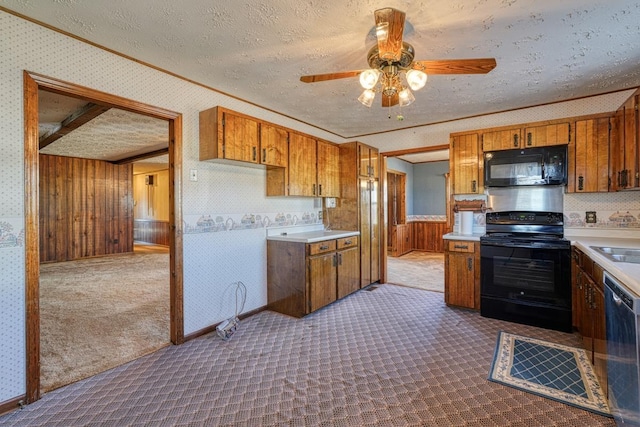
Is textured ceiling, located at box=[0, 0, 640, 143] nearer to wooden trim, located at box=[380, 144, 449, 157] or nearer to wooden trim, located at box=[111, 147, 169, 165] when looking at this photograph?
wooden trim, located at box=[380, 144, 449, 157]

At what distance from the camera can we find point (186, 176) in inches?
113

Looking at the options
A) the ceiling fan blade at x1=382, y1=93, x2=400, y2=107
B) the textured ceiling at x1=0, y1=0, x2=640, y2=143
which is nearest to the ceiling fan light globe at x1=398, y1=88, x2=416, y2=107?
the ceiling fan blade at x1=382, y1=93, x2=400, y2=107

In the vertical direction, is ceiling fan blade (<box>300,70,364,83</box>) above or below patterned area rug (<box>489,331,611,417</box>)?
above

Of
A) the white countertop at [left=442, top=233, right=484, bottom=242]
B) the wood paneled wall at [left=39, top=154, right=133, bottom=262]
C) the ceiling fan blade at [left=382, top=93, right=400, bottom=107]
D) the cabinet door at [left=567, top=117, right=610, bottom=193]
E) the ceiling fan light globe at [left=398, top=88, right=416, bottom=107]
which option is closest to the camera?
the ceiling fan light globe at [left=398, top=88, right=416, bottom=107]

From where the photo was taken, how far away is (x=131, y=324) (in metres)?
3.30

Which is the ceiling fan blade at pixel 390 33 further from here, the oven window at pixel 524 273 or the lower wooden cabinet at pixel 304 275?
the oven window at pixel 524 273

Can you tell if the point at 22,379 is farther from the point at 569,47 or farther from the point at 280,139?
the point at 569,47

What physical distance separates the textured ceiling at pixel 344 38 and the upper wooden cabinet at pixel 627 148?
0.34 meters

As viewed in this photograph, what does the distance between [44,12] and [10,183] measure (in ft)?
3.53

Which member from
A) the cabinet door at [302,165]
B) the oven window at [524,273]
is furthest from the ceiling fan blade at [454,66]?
the oven window at [524,273]

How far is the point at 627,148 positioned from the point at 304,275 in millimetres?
3236

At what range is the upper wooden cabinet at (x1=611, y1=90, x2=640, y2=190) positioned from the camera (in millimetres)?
2559

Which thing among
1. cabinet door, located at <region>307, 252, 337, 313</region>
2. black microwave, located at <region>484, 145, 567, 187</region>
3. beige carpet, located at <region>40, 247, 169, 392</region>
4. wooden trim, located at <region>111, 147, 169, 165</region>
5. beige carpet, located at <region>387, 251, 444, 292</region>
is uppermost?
wooden trim, located at <region>111, 147, 169, 165</region>

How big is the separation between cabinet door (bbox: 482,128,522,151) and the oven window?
1.27 meters
